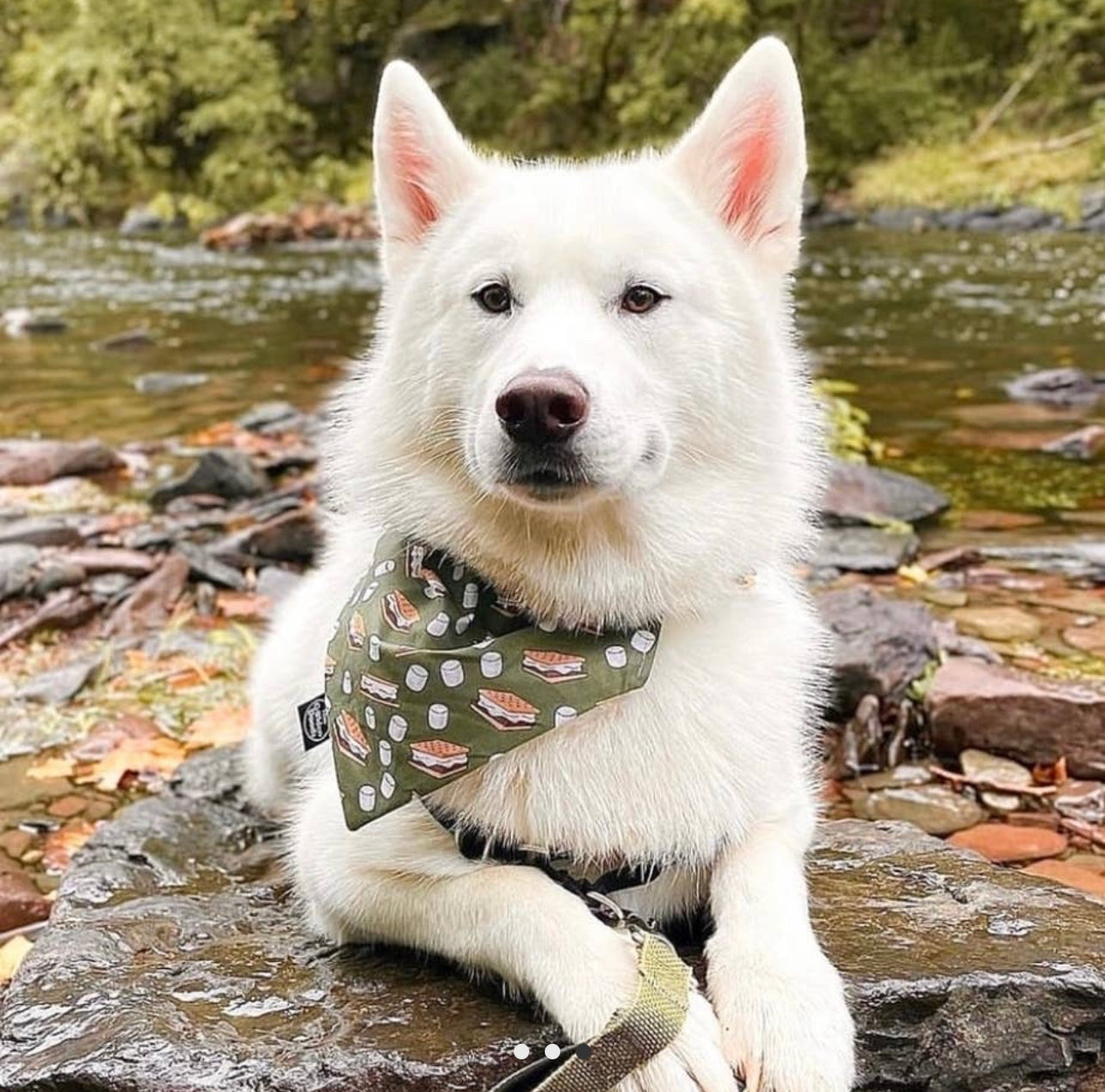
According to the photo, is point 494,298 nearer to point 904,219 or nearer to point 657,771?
point 657,771

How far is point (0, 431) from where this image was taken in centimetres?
937

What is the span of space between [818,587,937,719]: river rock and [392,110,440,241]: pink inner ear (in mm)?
2127

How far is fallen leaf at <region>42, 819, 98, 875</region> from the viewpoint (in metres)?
3.55

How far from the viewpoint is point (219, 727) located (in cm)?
451

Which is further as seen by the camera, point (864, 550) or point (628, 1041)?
point (864, 550)

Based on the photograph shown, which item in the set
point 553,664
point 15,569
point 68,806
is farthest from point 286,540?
→ point 553,664

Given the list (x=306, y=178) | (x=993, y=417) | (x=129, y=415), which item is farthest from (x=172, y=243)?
(x=993, y=417)

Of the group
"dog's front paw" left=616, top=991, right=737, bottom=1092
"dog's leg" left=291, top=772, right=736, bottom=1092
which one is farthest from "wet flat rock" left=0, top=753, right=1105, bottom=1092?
"dog's front paw" left=616, top=991, right=737, bottom=1092

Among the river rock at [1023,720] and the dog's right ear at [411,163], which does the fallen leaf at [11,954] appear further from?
the river rock at [1023,720]

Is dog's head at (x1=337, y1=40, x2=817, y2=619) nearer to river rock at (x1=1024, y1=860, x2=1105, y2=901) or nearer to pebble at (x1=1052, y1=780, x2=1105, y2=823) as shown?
river rock at (x1=1024, y1=860, x2=1105, y2=901)

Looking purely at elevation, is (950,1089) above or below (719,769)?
below

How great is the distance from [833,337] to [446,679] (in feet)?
35.2

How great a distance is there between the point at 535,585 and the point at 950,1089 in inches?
44.9

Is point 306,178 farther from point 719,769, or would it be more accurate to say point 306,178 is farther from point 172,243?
point 719,769
